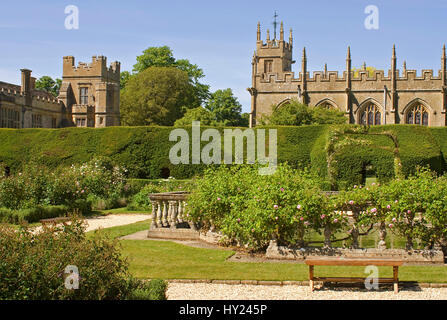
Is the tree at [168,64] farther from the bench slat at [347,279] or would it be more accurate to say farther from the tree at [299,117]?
the bench slat at [347,279]

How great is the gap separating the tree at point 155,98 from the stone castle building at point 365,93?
8.44m

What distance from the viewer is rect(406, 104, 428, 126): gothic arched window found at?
123 ft

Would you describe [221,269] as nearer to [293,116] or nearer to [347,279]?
[347,279]

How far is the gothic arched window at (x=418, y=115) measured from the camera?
37.4 metres

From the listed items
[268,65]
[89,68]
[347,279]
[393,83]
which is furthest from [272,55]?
[347,279]

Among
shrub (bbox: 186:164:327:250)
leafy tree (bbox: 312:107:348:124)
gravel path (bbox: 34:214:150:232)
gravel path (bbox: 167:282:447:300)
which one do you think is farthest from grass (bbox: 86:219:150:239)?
leafy tree (bbox: 312:107:348:124)

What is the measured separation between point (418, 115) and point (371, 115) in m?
3.29

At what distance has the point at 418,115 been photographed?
3766cm

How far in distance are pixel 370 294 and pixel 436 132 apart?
729 inches

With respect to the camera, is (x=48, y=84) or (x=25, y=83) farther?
(x=48, y=84)

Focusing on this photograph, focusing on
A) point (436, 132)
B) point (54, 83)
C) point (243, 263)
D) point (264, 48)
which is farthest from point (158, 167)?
point (54, 83)

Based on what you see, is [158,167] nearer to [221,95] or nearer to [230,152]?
[230,152]

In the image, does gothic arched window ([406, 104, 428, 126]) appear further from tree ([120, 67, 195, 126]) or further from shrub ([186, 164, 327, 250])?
shrub ([186, 164, 327, 250])

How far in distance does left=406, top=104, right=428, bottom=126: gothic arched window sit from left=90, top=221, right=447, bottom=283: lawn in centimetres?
3160
